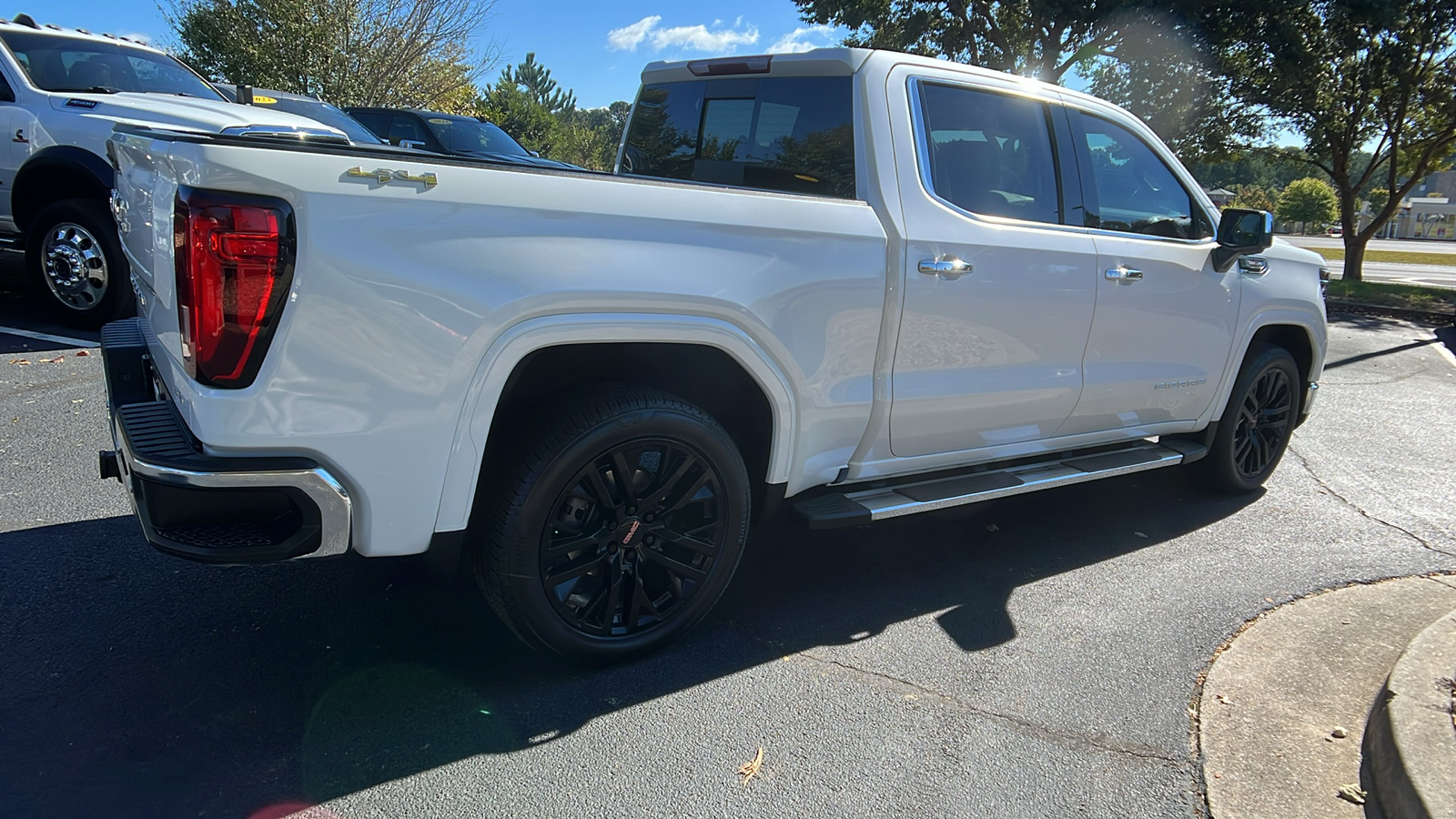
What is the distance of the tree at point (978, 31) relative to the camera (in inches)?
747

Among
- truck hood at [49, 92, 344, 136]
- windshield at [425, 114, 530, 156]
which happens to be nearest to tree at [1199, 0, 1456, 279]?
windshield at [425, 114, 530, 156]

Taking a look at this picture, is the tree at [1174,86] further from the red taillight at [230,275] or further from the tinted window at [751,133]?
the red taillight at [230,275]

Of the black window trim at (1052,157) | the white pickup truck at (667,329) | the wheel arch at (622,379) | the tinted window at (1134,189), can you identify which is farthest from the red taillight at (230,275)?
the tinted window at (1134,189)

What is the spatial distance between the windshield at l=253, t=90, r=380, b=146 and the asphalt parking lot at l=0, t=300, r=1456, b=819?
5843mm

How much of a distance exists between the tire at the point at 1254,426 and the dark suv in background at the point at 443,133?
28.2ft

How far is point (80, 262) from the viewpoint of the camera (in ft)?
20.6

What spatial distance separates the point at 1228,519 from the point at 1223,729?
2.26m

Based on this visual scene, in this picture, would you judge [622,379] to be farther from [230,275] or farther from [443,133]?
[443,133]

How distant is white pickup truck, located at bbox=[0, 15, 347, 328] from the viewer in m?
6.23

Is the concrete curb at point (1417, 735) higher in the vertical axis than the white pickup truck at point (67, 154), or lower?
lower

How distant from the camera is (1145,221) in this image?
4266mm

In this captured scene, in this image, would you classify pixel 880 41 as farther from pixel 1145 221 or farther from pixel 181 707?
pixel 181 707

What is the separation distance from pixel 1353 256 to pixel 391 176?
2353cm

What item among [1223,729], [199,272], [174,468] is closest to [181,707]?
[174,468]
